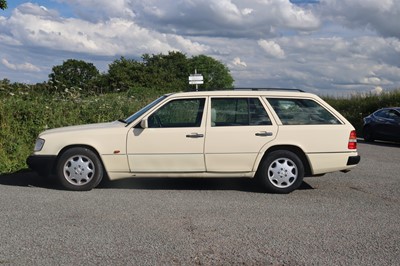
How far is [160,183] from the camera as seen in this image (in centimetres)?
875

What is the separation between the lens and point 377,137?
1945 cm

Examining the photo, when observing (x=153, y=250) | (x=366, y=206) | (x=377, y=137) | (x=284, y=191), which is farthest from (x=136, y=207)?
(x=377, y=137)

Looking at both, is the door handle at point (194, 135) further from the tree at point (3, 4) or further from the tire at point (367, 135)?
the tire at point (367, 135)

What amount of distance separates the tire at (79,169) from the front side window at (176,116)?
1.05 m

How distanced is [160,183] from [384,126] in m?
12.8

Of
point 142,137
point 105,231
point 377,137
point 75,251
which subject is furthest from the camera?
point 377,137

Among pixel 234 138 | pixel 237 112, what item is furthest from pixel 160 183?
pixel 237 112

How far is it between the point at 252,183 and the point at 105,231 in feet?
12.6

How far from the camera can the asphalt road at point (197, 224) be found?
15.5 feet

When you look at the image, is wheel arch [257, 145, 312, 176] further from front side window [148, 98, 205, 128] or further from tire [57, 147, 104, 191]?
tire [57, 147, 104, 191]

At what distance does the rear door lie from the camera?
25.6ft

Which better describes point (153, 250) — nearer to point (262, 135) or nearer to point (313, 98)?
point (262, 135)

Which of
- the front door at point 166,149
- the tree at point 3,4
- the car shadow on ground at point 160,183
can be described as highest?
the tree at point 3,4

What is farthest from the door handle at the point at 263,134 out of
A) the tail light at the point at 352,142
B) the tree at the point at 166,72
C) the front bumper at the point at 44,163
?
the tree at the point at 166,72
